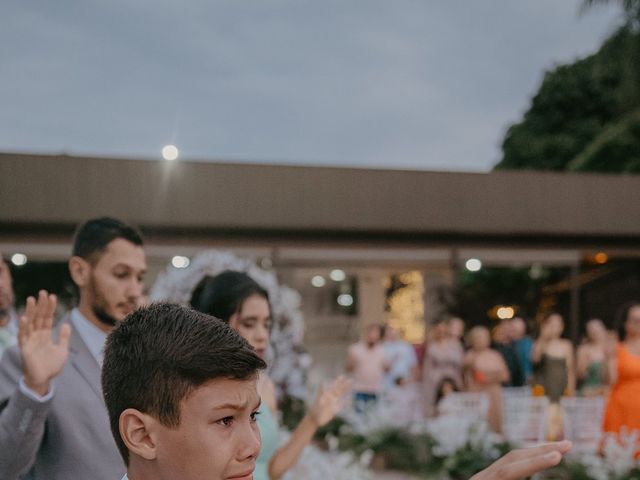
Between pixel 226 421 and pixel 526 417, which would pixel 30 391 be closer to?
pixel 226 421

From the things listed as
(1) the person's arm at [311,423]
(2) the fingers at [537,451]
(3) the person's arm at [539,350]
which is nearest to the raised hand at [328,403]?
(1) the person's arm at [311,423]

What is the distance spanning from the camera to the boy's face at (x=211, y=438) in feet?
4.29

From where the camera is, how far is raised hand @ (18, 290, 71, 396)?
1975mm

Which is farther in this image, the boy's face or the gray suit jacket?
the gray suit jacket

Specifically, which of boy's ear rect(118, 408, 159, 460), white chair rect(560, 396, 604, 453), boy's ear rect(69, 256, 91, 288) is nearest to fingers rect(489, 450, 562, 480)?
boy's ear rect(118, 408, 159, 460)

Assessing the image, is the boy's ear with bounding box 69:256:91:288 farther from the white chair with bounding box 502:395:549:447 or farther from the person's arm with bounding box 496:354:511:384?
the person's arm with bounding box 496:354:511:384

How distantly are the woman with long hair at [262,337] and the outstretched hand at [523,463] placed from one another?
65.7 inches

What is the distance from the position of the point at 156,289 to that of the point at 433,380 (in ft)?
21.6

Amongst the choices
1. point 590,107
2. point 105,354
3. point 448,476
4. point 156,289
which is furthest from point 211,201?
point 590,107

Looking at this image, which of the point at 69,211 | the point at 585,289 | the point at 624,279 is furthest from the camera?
the point at 585,289

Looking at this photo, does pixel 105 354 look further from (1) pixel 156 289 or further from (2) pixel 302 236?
(2) pixel 302 236

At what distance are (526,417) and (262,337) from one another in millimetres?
6627

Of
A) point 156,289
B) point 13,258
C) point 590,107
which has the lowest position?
point 156,289

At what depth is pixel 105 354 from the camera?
1466 millimetres
